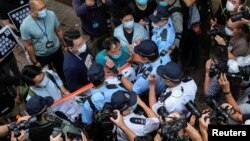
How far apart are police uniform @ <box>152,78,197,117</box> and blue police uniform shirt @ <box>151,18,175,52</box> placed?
990 millimetres

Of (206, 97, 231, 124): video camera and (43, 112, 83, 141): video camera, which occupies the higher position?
(43, 112, 83, 141): video camera

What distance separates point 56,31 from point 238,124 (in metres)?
3.06

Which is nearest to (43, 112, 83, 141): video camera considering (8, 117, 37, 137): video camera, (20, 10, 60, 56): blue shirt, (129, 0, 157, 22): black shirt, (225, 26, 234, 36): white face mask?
(8, 117, 37, 137): video camera

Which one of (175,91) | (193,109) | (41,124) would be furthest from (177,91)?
(41,124)

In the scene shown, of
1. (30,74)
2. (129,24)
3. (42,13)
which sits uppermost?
(42,13)

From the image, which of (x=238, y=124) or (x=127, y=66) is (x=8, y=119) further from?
(x=238, y=124)

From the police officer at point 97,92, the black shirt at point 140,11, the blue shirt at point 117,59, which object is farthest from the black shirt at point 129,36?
the police officer at point 97,92

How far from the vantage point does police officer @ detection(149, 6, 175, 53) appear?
519 centimetres

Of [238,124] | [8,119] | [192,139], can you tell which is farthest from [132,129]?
[8,119]

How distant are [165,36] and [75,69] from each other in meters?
1.34

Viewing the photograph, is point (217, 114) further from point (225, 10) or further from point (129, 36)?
point (225, 10)

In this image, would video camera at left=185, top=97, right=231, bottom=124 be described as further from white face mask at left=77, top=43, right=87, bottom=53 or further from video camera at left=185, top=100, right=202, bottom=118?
white face mask at left=77, top=43, right=87, bottom=53

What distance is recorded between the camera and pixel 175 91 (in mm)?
4246

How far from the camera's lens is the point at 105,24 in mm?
6090
